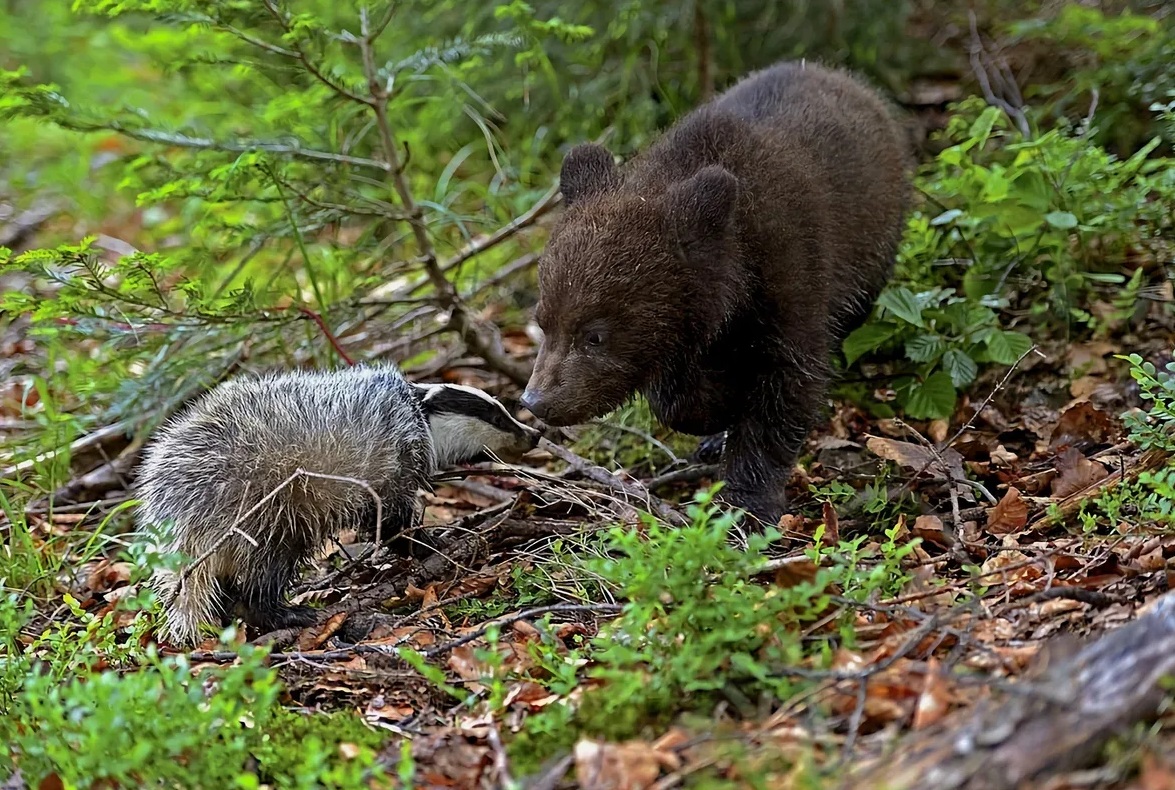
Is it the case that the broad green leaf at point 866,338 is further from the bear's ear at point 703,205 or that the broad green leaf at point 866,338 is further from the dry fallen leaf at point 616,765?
the dry fallen leaf at point 616,765

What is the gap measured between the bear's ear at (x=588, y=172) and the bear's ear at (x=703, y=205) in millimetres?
480

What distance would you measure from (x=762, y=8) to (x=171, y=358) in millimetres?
5153

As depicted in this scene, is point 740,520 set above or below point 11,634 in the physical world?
below

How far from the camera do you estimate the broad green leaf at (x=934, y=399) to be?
5.57 m

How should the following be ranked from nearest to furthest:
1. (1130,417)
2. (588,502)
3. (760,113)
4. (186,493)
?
(1130,417), (186,493), (588,502), (760,113)

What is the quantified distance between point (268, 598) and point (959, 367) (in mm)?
3599

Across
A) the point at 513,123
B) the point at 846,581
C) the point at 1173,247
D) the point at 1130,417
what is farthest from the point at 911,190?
the point at 513,123

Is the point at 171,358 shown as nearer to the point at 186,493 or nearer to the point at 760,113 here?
the point at 186,493

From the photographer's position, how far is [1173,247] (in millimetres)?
5844

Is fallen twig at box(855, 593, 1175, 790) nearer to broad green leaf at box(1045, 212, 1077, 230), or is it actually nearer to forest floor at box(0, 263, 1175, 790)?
forest floor at box(0, 263, 1175, 790)

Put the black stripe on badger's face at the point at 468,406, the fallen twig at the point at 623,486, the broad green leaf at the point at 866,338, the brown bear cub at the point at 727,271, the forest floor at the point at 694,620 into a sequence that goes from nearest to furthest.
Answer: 1. the forest floor at the point at 694,620
2. the brown bear cub at the point at 727,271
3. the fallen twig at the point at 623,486
4. the black stripe on badger's face at the point at 468,406
5. the broad green leaf at the point at 866,338

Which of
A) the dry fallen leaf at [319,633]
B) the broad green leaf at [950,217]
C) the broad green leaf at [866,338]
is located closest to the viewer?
the dry fallen leaf at [319,633]

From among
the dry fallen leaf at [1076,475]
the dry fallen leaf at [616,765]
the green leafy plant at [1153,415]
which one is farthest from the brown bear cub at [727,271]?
Result: the dry fallen leaf at [616,765]

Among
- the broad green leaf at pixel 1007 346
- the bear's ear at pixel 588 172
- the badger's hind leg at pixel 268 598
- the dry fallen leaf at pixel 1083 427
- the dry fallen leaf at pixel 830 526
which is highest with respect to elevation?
the bear's ear at pixel 588 172
